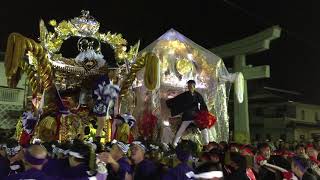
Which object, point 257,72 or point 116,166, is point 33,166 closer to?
point 116,166

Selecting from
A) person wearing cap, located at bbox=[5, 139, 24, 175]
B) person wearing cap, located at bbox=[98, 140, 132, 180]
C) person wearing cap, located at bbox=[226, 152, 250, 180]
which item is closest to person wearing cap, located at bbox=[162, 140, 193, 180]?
person wearing cap, located at bbox=[98, 140, 132, 180]

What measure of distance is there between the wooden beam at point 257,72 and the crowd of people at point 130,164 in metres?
7.77

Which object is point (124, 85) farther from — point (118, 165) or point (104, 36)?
point (118, 165)

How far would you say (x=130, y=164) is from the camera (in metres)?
4.86

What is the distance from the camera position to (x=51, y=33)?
8930 mm

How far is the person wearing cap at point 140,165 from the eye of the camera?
457cm

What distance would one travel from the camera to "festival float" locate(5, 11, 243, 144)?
8070 mm

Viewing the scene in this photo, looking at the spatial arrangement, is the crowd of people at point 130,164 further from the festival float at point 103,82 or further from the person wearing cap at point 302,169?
the festival float at point 103,82

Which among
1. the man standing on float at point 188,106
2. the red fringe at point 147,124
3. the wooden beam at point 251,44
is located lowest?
the red fringe at point 147,124

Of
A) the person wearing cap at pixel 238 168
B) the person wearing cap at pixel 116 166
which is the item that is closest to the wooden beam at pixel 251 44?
the person wearing cap at pixel 238 168

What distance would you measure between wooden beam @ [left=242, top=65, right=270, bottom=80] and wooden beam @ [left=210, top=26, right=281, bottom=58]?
636mm

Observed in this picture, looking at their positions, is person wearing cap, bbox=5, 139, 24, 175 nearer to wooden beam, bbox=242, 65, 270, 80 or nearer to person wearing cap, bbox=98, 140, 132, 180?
person wearing cap, bbox=98, 140, 132, 180

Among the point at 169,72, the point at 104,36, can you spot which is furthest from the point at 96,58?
the point at 169,72

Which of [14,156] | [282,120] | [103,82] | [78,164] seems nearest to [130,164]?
[78,164]
